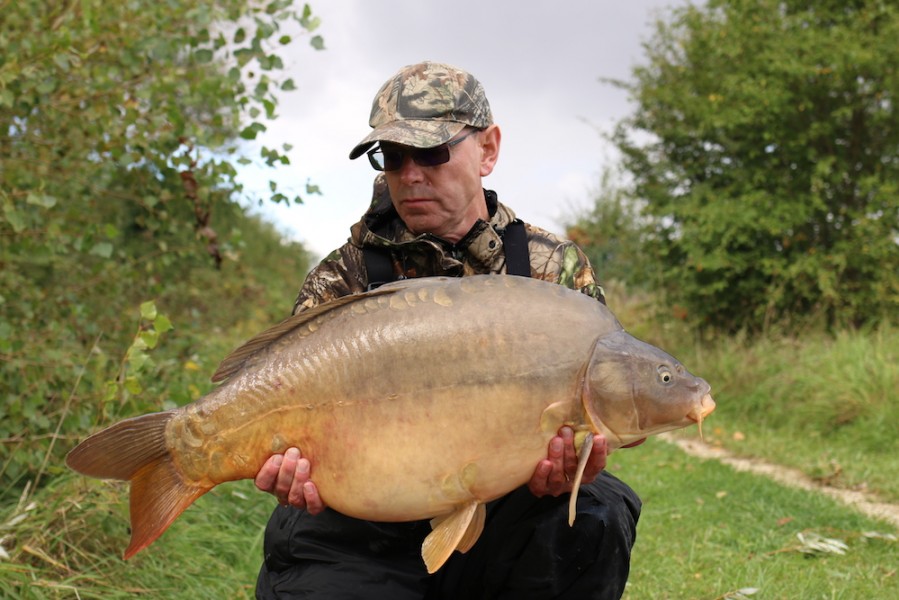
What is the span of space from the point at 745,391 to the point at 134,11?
18.0 feet

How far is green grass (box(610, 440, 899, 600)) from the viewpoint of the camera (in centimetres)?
320

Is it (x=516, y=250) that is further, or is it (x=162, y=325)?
(x=162, y=325)

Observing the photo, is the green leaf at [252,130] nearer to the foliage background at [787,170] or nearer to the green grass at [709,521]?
the green grass at [709,521]

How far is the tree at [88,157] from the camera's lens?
325 cm

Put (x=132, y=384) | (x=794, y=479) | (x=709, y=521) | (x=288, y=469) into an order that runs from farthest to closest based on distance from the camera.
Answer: (x=794, y=479) → (x=709, y=521) → (x=132, y=384) → (x=288, y=469)

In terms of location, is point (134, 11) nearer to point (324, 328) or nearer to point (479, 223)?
point (479, 223)

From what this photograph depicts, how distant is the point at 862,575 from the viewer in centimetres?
328

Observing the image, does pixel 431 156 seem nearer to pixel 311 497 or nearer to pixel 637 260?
pixel 311 497

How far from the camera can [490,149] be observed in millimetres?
2510

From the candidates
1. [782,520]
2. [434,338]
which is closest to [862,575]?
[782,520]

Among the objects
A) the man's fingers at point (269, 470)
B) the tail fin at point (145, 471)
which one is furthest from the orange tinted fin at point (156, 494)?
the man's fingers at point (269, 470)

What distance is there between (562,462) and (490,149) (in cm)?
102

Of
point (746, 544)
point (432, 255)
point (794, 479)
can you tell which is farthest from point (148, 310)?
point (794, 479)

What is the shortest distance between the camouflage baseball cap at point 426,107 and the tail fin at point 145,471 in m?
0.85
